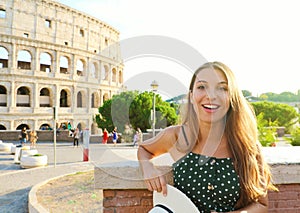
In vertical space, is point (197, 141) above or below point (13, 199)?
above

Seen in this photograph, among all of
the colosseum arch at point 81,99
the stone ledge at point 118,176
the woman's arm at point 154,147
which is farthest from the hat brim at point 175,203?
the colosseum arch at point 81,99

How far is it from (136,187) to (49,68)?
3859 cm

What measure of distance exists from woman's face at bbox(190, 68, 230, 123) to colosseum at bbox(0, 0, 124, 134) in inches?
1145

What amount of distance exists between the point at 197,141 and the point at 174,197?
0.39 m

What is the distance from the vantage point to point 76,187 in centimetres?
772

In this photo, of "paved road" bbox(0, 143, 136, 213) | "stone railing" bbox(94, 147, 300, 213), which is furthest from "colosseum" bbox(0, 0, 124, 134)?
"stone railing" bbox(94, 147, 300, 213)

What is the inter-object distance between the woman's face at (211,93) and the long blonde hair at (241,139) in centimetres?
3

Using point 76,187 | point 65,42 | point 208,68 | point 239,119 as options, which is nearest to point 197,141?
point 239,119

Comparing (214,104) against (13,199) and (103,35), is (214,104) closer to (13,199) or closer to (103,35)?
(13,199)

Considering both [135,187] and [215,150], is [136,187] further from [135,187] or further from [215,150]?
[215,150]

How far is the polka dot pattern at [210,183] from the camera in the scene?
65.2 inches

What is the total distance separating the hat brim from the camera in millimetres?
1594

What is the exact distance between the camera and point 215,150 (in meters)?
1.78

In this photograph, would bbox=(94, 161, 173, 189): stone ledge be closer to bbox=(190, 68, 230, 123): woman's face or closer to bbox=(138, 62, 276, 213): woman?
bbox=(138, 62, 276, 213): woman
